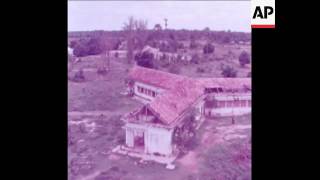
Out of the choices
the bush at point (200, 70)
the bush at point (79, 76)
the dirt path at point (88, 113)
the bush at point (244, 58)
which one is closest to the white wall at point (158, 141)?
the dirt path at point (88, 113)

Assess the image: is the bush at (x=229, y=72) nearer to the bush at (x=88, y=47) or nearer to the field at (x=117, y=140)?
the field at (x=117, y=140)

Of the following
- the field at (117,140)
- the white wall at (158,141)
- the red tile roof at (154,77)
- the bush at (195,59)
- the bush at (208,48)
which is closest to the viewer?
the field at (117,140)

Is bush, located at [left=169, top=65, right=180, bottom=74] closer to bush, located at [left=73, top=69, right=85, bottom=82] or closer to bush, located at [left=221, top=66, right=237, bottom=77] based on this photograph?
bush, located at [left=221, top=66, right=237, bottom=77]

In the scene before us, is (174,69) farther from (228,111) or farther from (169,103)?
(228,111)
